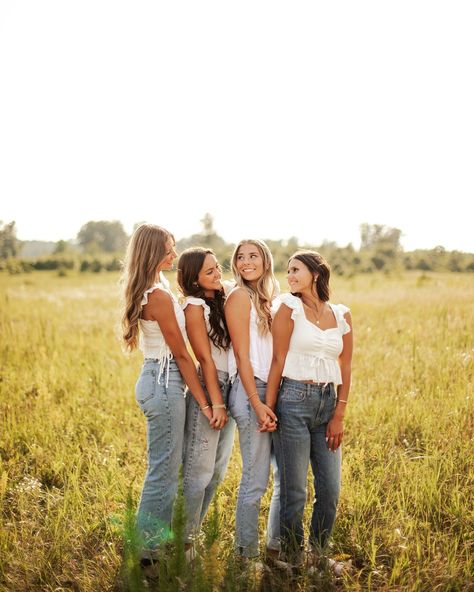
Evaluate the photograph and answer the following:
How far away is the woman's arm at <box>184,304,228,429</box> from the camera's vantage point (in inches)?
116

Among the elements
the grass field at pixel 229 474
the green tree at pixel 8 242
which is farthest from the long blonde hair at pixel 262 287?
the green tree at pixel 8 242

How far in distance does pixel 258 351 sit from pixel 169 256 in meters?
0.84

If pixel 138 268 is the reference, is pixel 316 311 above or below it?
below

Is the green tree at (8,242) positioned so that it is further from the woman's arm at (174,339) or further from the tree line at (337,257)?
the woman's arm at (174,339)

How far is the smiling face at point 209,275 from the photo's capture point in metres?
3.11

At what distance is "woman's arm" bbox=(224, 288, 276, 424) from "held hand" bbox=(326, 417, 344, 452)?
1.26ft

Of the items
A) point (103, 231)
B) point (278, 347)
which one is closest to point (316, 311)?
point (278, 347)

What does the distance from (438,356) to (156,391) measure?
4.86 meters

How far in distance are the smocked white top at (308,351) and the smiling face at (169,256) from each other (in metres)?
0.77

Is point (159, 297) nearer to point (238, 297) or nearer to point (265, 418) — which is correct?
point (238, 297)

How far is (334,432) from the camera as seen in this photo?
2.97 meters

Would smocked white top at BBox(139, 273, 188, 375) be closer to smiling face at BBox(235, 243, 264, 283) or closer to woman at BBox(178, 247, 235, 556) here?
woman at BBox(178, 247, 235, 556)

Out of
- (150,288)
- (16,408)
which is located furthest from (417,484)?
(16,408)

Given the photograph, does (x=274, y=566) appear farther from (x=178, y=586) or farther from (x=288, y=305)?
(x=288, y=305)
